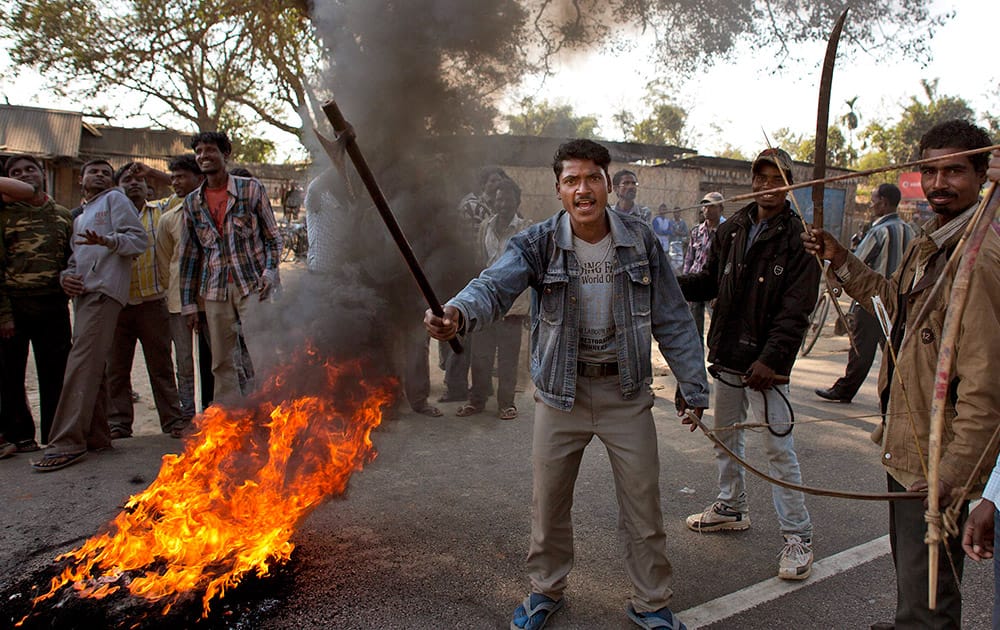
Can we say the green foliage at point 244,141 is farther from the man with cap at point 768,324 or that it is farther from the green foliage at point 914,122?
the green foliage at point 914,122

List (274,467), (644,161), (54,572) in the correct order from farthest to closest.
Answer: (644,161), (274,467), (54,572)

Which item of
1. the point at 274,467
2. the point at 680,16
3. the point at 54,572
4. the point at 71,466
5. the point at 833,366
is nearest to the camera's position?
the point at 54,572

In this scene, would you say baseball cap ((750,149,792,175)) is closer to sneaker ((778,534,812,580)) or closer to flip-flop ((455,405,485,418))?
sneaker ((778,534,812,580))

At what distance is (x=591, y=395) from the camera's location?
8.96ft

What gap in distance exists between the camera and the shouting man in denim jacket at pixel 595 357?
2684mm

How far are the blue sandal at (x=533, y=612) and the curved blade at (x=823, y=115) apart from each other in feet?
6.41

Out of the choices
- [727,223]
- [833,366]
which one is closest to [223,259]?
[727,223]

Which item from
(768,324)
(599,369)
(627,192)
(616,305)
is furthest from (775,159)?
(627,192)

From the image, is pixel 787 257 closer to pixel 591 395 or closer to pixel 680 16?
pixel 591 395

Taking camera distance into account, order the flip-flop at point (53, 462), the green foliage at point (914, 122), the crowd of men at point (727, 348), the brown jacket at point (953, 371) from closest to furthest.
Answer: the brown jacket at point (953, 371) < the crowd of men at point (727, 348) < the flip-flop at point (53, 462) < the green foliage at point (914, 122)

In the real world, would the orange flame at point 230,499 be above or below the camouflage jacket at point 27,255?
below

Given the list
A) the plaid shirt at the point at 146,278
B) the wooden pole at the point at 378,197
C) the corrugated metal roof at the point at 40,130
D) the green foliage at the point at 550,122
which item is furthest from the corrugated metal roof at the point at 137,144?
the wooden pole at the point at 378,197

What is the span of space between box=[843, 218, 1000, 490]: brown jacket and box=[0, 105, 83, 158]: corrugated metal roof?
22.8 m

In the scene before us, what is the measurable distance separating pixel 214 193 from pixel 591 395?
3.52 m
